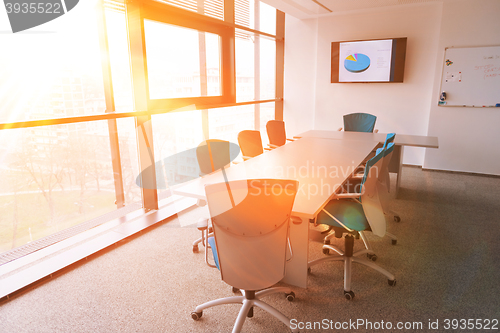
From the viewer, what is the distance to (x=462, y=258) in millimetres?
2865

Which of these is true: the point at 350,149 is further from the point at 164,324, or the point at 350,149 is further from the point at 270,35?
the point at 270,35

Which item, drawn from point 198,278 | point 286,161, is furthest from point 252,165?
point 198,278

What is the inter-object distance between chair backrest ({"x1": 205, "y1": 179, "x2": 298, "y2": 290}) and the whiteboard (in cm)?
535

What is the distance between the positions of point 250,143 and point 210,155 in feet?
2.92

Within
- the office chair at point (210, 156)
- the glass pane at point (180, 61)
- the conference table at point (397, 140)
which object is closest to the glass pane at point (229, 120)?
the glass pane at point (180, 61)

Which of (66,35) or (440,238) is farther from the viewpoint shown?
(440,238)

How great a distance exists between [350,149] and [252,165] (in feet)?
4.60

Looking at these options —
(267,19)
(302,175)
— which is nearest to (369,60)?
(267,19)

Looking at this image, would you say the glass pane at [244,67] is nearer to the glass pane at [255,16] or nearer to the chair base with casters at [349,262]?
the glass pane at [255,16]

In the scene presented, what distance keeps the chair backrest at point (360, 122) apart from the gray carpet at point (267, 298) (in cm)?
230

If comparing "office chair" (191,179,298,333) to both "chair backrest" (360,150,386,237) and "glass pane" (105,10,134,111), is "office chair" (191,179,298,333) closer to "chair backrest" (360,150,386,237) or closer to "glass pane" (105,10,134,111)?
"chair backrest" (360,150,386,237)

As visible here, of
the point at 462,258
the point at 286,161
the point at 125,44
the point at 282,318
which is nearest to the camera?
the point at 282,318

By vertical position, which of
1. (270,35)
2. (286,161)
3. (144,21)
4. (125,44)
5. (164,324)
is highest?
(270,35)

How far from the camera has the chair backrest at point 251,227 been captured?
1605 millimetres
